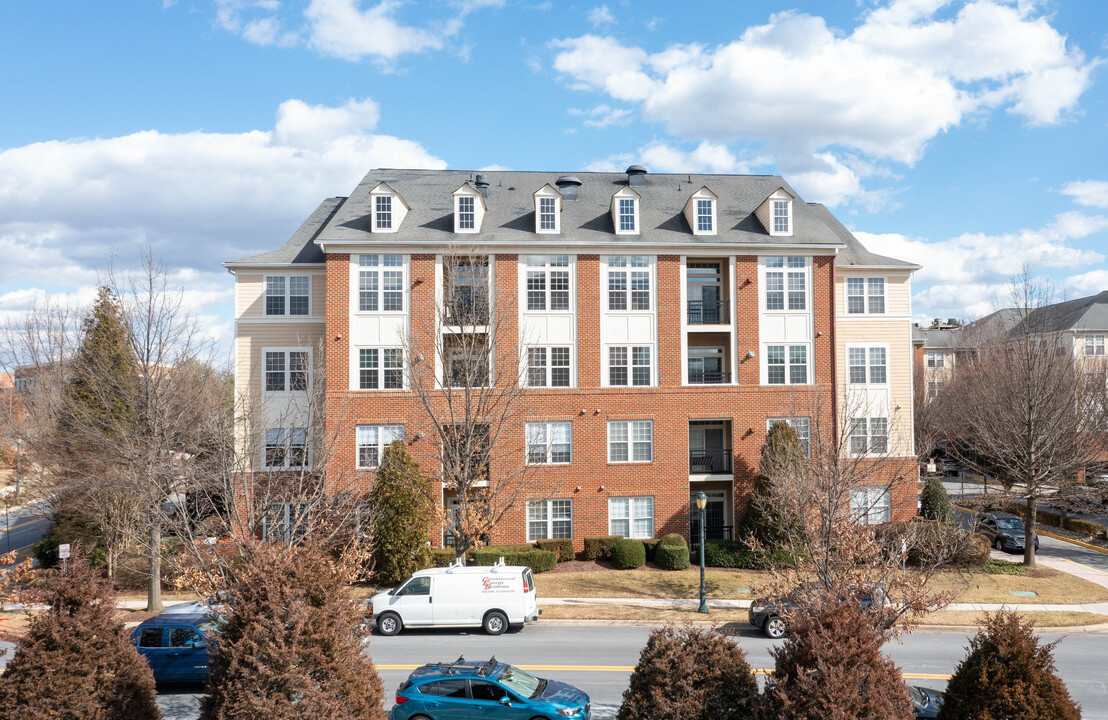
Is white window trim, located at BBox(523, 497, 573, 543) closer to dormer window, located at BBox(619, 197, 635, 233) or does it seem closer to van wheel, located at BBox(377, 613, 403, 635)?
van wheel, located at BBox(377, 613, 403, 635)

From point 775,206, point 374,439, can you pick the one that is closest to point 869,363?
point 775,206

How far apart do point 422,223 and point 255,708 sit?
2467 cm

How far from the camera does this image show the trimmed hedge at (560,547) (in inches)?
1143

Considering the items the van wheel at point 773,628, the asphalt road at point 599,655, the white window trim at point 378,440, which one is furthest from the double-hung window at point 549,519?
the van wheel at point 773,628

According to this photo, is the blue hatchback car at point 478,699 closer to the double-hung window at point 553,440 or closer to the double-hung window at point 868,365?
the double-hung window at point 553,440

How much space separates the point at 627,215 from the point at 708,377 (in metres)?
8.02

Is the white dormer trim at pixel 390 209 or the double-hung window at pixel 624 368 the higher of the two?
the white dormer trim at pixel 390 209

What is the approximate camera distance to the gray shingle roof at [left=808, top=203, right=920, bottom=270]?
3319 cm

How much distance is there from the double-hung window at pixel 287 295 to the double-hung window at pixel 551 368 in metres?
10.4

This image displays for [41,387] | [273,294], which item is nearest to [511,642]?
[273,294]

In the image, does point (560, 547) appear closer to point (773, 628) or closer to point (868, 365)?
point (773, 628)

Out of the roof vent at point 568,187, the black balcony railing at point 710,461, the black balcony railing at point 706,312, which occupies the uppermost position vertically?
the roof vent at point 568,187

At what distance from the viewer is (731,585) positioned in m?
25.9

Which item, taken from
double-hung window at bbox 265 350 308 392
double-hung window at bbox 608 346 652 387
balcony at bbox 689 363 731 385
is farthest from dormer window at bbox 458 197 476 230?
balcony at bbox 689 363 731 385
